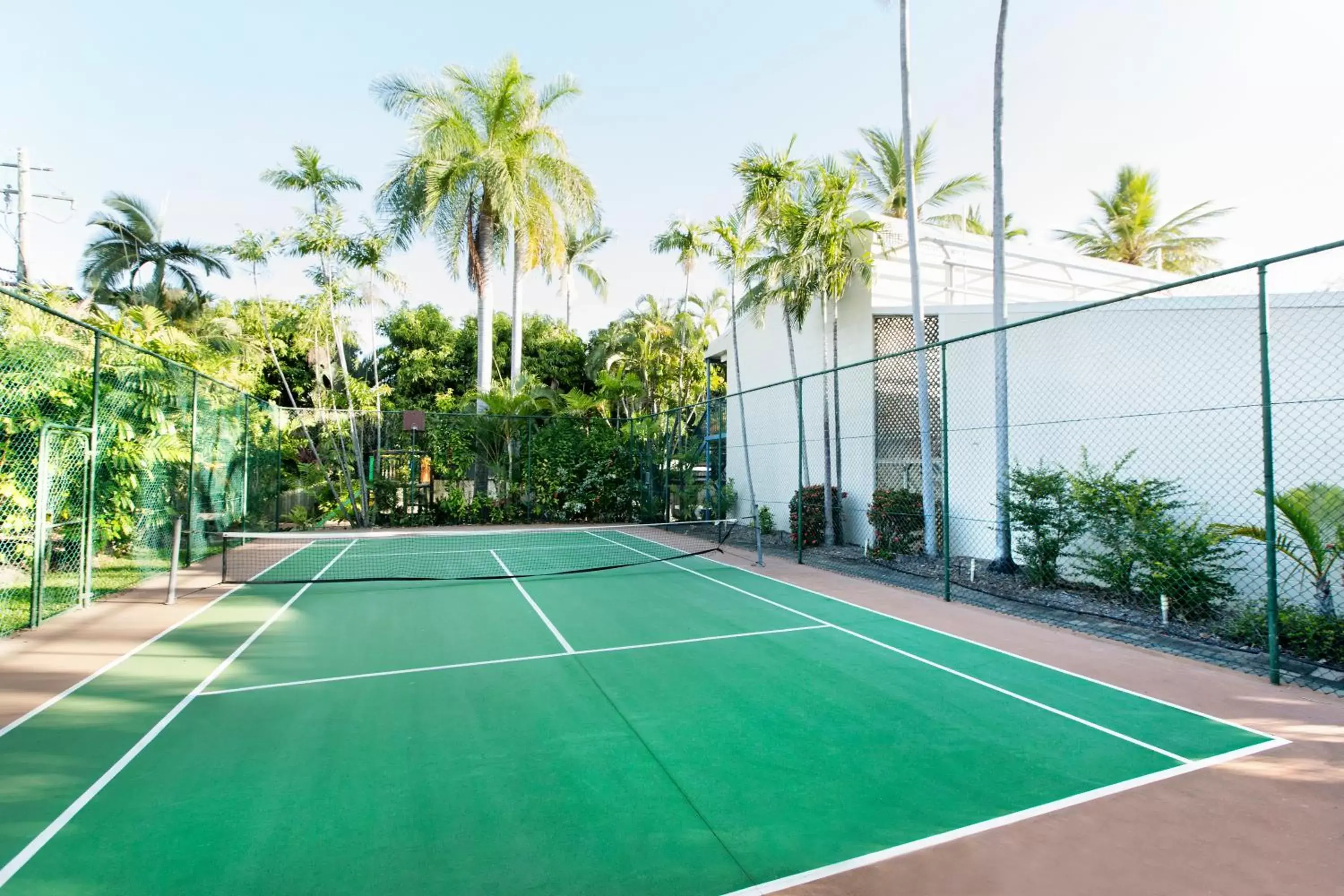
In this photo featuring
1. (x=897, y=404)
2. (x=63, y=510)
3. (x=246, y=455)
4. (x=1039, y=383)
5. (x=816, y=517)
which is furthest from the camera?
(x=816, y=517)

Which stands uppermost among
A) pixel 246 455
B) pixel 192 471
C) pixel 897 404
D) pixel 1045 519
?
pixel 897 404

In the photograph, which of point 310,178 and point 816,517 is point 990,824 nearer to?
point 816,517

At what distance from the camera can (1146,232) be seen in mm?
23750

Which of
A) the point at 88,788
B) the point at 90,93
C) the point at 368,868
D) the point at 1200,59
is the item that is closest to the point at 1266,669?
the point at 368,868

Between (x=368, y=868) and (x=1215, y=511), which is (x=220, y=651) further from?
(x=1215, y=511)

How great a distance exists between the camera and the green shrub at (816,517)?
13875mm

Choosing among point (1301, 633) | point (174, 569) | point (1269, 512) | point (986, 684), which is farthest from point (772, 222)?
point (174, 569)

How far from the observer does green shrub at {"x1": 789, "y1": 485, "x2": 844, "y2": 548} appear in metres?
13.9

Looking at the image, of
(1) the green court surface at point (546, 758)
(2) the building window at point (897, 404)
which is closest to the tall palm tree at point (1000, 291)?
(2) the building window at point (897, 404)

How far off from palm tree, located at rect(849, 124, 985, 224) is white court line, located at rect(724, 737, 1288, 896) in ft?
42.5

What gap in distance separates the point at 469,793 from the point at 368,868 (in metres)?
0.66

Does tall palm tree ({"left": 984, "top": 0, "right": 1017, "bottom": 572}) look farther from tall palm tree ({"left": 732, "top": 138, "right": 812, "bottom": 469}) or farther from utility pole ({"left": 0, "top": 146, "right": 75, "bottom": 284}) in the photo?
utility pole ({"left": 0, "top": 146, "right": 75, "bottom": 284})

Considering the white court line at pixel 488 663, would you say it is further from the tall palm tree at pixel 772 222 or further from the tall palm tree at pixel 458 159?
the tall palm tree at pixel 458 159

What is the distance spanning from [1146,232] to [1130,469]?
67.3ft
